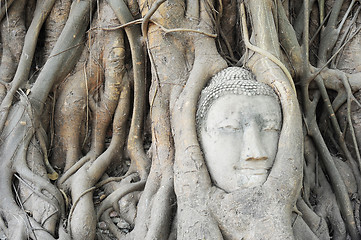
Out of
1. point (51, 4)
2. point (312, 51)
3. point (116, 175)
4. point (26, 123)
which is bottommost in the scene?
point (116, 175)

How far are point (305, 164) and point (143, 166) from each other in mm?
1168

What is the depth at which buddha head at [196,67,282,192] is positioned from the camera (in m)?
2.18

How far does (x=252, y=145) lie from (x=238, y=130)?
0.41 feet

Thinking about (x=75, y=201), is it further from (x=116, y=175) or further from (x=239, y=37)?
(x=239, y=37)

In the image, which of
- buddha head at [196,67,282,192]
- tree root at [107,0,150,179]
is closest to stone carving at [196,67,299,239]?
buddha head at [196,67,282,192]

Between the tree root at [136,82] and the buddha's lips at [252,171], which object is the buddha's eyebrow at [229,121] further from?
the tree root at [136,82]

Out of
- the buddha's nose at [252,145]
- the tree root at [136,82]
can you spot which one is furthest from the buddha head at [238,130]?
the tree root at [136,82]

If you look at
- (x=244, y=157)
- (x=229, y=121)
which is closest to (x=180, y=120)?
(x=229, y=121)

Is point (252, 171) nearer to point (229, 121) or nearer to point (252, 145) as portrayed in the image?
point (252, 145)

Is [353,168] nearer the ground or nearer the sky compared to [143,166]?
nearer the ground

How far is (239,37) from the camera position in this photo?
9.99ft

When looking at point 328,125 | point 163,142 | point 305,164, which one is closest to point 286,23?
point 328,125

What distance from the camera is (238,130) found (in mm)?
2236

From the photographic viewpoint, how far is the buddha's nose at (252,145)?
84.7 inches
